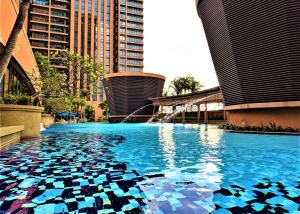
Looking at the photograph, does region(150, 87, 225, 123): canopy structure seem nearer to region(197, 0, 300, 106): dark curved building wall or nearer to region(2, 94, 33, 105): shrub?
region(197, 0, 300, 106): dark curved building wall

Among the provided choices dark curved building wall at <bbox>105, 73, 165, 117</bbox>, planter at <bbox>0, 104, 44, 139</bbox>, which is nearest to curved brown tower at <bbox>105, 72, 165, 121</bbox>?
dark curved building wall at <bbox>105, 73, 165, 117</bbox>

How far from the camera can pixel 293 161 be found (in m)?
7.15

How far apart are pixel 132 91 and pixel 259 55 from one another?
4025 centimetres

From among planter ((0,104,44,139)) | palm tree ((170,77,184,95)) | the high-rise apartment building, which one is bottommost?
planter ((0,104,44,139))

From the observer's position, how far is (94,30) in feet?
274

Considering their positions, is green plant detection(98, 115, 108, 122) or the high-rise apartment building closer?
green plant detection(98, 115, 108, 122)

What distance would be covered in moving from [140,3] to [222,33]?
7978 cm

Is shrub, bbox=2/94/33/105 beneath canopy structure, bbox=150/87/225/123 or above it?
beneath

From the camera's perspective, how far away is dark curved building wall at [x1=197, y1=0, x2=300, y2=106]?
1695 centimetres

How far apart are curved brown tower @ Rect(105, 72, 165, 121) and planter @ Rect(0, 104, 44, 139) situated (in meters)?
42.5

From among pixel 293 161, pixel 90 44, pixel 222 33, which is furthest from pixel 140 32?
pixel 293 161

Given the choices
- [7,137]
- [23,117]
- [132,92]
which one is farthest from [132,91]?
[7,137]

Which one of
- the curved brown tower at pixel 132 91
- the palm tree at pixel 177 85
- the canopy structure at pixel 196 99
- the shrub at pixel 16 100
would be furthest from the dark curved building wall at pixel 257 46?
the palm tree at pixel 177 85

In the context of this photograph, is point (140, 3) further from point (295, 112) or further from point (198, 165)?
point (198, 165)
